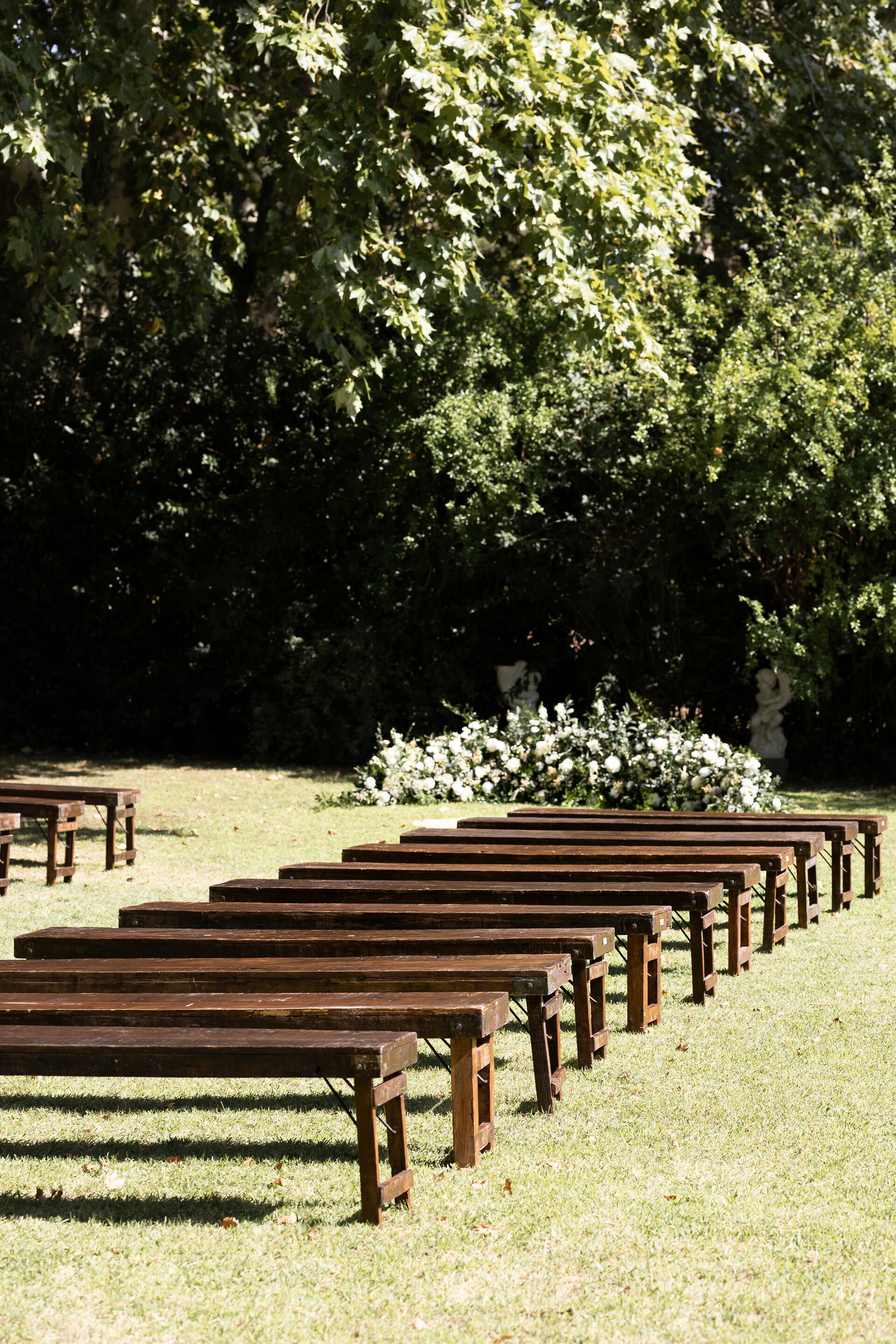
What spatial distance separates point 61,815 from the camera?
9.05 metres

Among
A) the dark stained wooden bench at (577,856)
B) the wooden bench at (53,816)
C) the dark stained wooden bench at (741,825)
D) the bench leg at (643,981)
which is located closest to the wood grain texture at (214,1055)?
the bench leg at (643,981)

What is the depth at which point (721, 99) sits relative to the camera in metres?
19.5

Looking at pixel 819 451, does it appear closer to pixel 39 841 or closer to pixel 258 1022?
pixel 39 841

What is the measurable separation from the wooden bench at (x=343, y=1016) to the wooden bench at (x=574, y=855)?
7.81ft

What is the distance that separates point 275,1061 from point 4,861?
18.3 ft

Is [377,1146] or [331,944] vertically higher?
[331,944]

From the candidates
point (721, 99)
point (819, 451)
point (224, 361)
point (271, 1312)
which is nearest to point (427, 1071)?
point (271, 1312)

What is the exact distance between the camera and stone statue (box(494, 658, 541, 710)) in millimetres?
16438

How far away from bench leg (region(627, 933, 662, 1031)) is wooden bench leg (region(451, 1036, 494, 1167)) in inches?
55.3

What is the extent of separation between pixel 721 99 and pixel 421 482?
296 inches

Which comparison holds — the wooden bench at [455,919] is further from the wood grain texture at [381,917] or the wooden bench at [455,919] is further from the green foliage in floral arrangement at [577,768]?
the green foliage in floral arrangement at [577,768]

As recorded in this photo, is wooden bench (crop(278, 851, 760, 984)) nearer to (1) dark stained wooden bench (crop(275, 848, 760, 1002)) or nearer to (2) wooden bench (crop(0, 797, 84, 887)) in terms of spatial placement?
(1) dark stained wooden bench (crop(275, 848, 760, 1002))

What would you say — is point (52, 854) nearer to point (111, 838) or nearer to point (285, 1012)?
point (111, 838)

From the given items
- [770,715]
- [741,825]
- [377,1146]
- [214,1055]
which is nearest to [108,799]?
[741,825]
